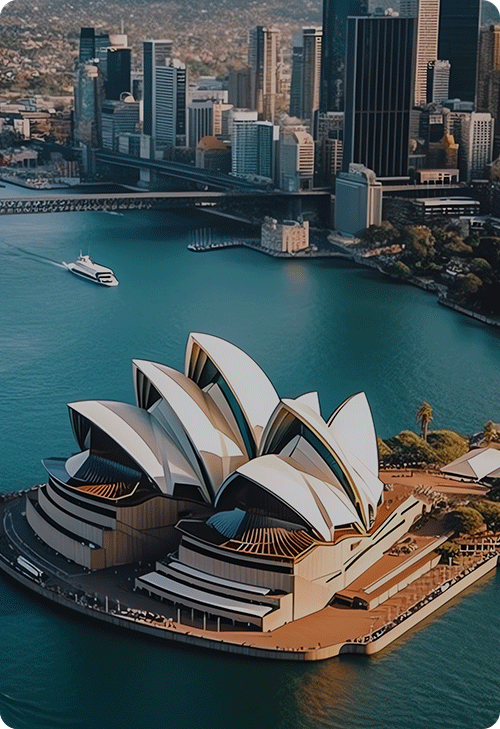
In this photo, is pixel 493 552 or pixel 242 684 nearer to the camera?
pixel 242 684

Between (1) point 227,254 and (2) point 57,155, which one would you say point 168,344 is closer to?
(1) point 227,254

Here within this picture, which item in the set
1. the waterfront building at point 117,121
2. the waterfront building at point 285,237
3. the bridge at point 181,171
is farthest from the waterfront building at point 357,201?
the waterfront building at point 117,121

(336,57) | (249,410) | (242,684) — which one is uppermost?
(336,57)

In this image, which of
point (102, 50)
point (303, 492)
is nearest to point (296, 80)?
point (102, 50)

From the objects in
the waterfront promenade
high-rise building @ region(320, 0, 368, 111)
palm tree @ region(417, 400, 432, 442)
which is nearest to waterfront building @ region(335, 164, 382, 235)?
high-rise building @ region(320, 0, 368, 111)

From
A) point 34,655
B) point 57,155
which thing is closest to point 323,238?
point 57,155

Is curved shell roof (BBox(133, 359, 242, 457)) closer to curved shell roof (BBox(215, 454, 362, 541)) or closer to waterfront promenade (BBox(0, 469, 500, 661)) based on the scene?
curved shell roof (BBox(215, 454, 362, 541))
